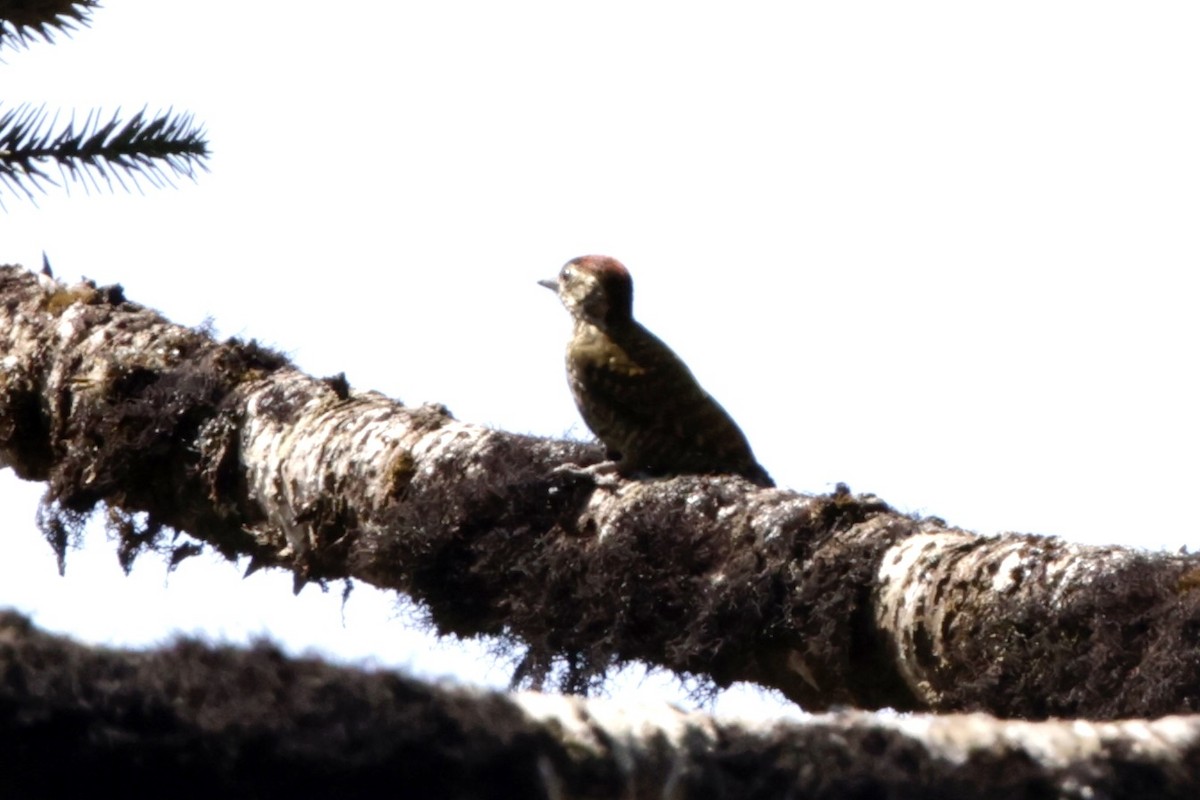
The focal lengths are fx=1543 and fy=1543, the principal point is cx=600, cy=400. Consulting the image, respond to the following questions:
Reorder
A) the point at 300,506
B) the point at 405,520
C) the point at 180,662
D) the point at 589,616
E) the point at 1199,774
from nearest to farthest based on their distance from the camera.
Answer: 1. the point at 180,662
2. the point at 1199,774
3. the point at 589,616
4. the point at 405,520
5. the point at 300,506

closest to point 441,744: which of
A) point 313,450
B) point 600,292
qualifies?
point 313,450

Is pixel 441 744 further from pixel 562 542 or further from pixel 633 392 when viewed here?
pixel 633 392

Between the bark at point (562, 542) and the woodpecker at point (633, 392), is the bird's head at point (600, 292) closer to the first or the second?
the woodpecker at point (633, 392)

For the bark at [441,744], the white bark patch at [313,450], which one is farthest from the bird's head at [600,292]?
the bark at [441,744]

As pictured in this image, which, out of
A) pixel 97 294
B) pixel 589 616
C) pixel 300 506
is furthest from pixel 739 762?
pixel 97 294

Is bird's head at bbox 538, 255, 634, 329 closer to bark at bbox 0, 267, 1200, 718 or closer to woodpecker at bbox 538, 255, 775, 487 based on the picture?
woodpecker at bbox 538, 255, 775, 487

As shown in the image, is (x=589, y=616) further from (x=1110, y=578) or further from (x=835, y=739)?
(x=835, y=739)

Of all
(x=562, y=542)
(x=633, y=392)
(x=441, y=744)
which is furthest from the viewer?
(x=633, y=392)
